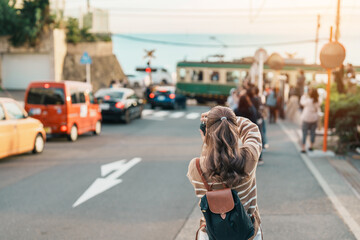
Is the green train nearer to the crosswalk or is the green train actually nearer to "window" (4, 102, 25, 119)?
the crosswalk

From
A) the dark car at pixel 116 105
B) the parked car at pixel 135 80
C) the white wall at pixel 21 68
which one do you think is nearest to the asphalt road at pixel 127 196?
the dark car at pixel 116 105

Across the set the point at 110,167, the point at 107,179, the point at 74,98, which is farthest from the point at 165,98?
the point at 107,179

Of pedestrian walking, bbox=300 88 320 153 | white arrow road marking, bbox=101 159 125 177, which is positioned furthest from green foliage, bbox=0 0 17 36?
pedestrian walking, bbox=300 88 320 153

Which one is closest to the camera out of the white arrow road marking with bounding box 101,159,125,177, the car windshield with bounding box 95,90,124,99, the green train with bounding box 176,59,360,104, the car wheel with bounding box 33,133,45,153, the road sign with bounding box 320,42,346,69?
the white arrow road marking with bounding box 101,159,125,177

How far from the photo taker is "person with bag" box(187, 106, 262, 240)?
2.69 metres

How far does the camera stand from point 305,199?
7.34 meters

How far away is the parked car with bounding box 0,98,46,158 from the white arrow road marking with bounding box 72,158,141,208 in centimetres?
211

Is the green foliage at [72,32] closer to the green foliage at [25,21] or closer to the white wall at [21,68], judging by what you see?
the green foliage at [25,21]

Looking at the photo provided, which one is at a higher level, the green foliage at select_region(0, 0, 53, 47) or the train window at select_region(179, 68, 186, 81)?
the green foliage at select_region(0, 0, 53, 47)

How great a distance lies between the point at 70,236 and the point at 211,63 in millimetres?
33727

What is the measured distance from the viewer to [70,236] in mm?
5516

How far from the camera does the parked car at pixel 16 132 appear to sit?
9984 millimetres

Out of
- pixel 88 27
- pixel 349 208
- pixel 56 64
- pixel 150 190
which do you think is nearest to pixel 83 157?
pixel 150 190

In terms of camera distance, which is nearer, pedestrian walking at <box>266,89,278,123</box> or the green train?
pedestrian walking at <box>266,89,278,123</box>
